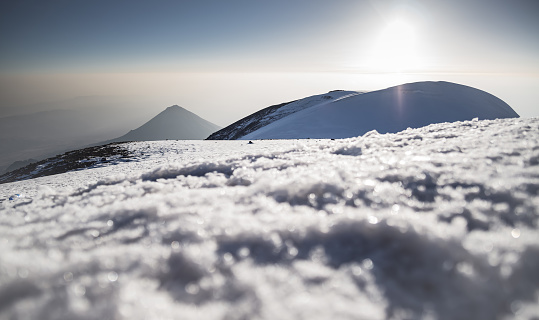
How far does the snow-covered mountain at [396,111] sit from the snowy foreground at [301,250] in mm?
15304

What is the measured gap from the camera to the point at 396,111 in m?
20.2

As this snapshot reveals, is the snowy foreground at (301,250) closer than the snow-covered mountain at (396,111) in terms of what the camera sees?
Yes

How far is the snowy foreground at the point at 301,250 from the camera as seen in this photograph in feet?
3.18

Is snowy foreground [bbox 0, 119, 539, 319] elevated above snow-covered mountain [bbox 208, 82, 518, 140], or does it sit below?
below

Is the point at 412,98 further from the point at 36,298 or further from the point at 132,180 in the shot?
the point at 36,298

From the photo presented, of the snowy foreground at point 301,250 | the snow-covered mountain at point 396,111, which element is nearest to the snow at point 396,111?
the snow-covered mountain at point 396,111

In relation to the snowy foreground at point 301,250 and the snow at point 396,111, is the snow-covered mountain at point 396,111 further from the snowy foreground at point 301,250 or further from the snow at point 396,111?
the snowy foreground at point 301,250

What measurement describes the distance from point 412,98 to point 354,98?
4879 millimetres

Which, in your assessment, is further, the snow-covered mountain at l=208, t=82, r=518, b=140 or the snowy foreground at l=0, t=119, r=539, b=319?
the snow-covered mountain at l=208, t=82, r=518, b=140

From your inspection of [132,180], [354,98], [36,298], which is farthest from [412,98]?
[36,298]

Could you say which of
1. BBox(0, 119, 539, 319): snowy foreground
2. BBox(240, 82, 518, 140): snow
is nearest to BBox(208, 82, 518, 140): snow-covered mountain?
BBox(240, 82, 518, 140): snow

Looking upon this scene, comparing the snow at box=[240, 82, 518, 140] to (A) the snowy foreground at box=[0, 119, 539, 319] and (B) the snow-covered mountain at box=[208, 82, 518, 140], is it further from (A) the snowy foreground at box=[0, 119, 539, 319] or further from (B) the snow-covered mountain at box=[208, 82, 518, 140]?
(A) the snowy foreground at box=[0, 119, 539, 319]

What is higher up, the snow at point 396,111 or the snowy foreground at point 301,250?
the snow at point 396,111

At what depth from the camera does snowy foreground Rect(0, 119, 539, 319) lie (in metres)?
0.97
